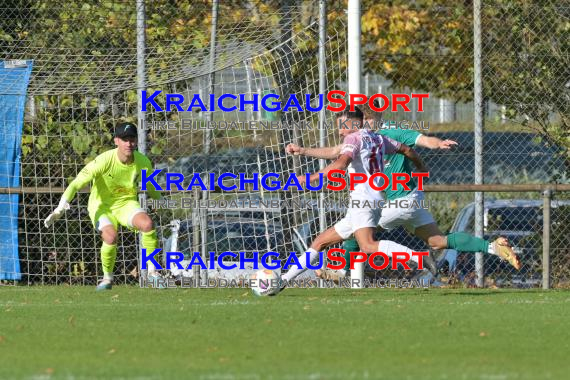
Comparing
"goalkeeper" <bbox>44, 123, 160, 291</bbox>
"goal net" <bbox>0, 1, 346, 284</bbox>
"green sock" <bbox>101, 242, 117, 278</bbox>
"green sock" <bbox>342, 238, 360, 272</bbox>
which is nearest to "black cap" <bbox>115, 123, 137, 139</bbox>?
"goalkeeper" <bbox>44, 123, 160, 291</bbox>

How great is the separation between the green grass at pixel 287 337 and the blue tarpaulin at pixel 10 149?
7.84 ft

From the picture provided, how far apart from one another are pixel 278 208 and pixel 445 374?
23.9 ft

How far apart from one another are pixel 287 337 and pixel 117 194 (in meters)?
4.74

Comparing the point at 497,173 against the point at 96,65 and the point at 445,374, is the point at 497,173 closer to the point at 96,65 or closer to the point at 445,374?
the point at 96,65

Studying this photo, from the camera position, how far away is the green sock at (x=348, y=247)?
1341 centimetres

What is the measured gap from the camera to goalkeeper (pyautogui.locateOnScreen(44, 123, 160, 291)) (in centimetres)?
1252

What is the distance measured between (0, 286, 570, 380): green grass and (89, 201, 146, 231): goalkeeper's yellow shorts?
3.00 feet

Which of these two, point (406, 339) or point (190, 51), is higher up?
point (190, 51)

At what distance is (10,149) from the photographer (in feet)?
46.8

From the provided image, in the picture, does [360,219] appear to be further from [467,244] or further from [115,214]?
[115,214]

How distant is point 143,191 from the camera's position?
13.6 m

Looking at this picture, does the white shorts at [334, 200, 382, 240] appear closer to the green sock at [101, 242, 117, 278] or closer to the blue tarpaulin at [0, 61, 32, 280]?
the green sock at [101, 242, 117, 278]

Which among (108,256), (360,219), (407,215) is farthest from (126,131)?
(407,215)

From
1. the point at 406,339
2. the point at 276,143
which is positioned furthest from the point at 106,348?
the point at 276,143
